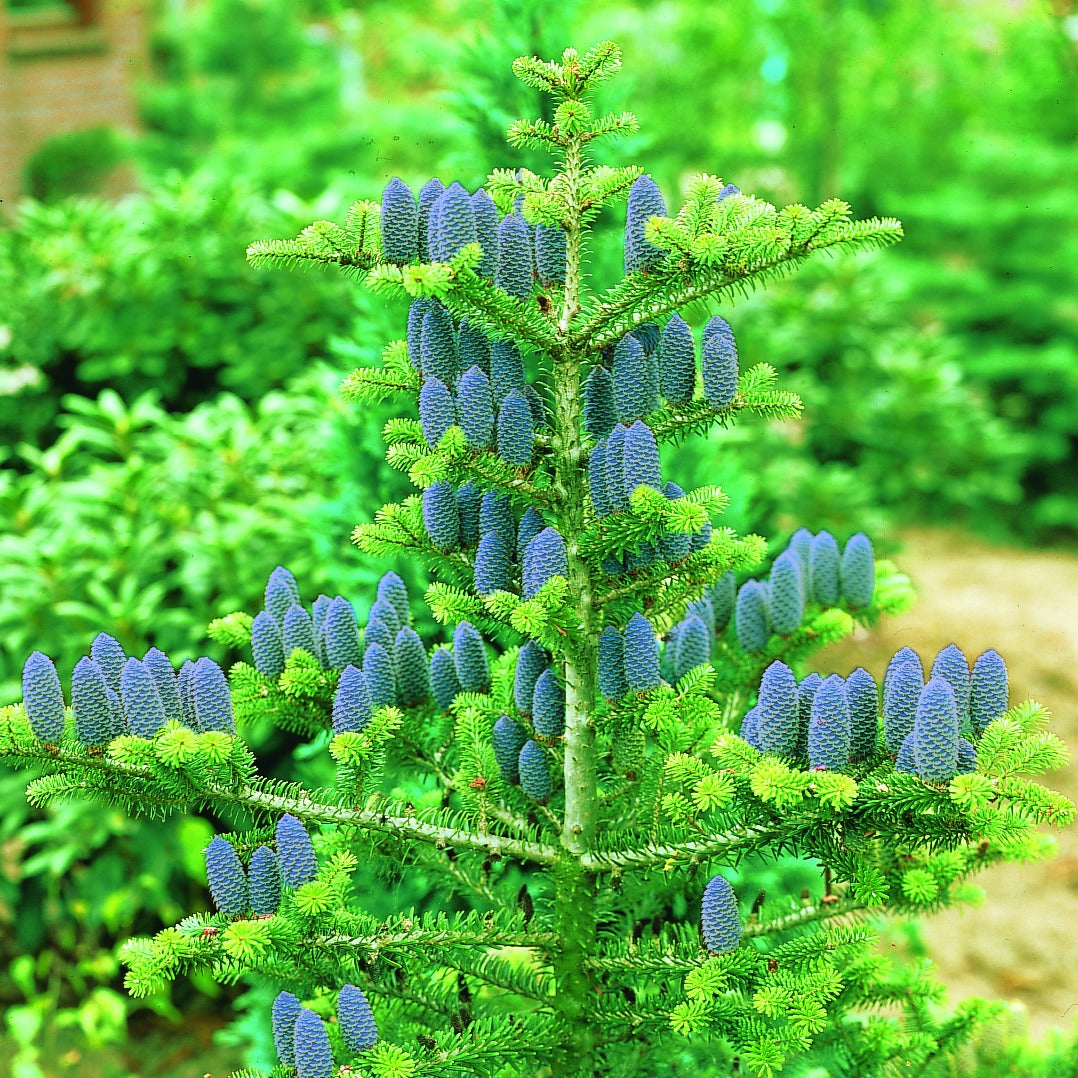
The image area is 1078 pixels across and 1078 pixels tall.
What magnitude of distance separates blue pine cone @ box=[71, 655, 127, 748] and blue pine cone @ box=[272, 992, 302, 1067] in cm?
42

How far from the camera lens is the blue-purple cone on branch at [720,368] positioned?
1.62 m

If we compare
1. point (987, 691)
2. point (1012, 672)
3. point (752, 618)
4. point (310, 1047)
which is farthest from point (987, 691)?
point (1012, 672)

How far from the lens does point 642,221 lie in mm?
1578

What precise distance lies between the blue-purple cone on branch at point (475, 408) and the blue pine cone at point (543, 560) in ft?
0.49

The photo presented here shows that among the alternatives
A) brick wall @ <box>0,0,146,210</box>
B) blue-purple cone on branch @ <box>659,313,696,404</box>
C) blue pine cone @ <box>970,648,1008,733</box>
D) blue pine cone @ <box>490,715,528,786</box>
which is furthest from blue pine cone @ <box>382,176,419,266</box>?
brick wall @ <box>0,0,146,210</box>

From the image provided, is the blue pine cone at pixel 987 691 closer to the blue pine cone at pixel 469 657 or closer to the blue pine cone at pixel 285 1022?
the blue pine cone at pixel 469 657

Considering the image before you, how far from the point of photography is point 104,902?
3.59 m

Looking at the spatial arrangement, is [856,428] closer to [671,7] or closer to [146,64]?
[671,7]

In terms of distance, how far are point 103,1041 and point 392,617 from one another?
2.41m

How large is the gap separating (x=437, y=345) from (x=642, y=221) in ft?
1.07

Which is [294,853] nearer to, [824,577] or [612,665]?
[612,665]

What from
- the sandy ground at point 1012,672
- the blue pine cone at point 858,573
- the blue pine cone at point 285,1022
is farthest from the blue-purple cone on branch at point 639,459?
the sandy ground at point 1012,672

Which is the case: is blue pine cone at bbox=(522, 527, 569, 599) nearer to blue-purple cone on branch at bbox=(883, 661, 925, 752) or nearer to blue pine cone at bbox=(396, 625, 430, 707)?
blue pine cone at bbox=(396, 625, 430, 707)

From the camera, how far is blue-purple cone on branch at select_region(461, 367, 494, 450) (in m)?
1.60
